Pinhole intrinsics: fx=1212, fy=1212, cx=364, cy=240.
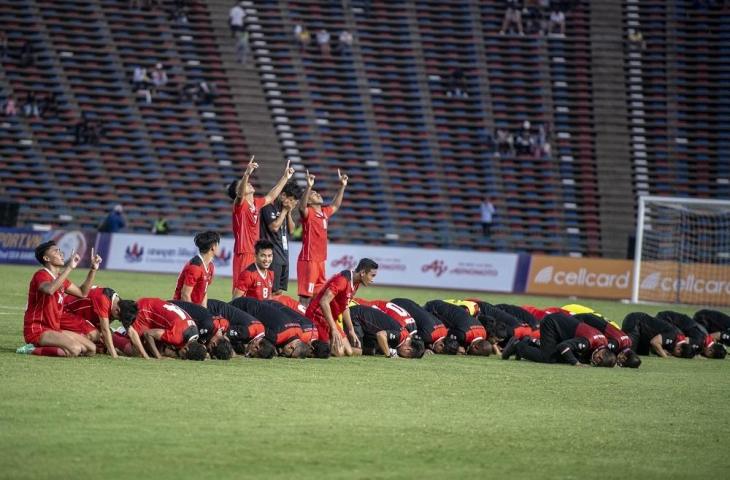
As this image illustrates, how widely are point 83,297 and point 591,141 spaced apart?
32919mm

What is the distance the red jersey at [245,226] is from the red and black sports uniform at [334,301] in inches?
87.2

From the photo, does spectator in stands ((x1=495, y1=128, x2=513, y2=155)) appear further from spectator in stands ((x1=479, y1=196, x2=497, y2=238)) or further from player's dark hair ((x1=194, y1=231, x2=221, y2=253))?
player's dark hair ((x1=194, y1=231, x2=221, y2=253))

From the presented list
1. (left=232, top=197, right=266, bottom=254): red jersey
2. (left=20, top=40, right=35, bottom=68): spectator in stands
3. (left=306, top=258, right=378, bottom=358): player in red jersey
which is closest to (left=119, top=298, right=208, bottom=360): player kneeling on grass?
(left=306, top=258, right=378, bottom=358): player in red jersey

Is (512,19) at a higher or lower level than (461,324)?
higher

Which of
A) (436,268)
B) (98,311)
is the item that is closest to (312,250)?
(98,311)

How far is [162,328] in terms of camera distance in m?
13.3

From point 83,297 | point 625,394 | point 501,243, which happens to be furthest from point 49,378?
point 501,243

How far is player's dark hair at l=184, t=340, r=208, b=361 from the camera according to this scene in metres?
13.4

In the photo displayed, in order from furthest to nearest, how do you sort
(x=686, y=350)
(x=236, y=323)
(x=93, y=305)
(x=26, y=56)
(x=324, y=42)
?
1. (x=324, y=42)
2. (x=26, y=56)
3. (x=686, y=350)
4. (x=236, y=323)
5. (x=93, y=305)

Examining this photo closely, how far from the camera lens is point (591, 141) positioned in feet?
144

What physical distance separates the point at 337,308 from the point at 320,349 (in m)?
0.75

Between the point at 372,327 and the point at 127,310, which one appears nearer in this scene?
the point at 127,310

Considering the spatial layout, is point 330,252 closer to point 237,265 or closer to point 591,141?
point 591,141

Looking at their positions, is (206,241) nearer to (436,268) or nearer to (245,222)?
(245,222)
